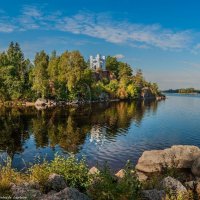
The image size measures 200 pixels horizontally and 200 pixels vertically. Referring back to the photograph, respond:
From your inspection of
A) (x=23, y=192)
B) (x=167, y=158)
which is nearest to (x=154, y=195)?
(x=23, y=192)

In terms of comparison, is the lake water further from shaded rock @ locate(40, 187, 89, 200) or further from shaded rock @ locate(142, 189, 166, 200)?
shaded rock @ locate(142, 189, 166, 200)

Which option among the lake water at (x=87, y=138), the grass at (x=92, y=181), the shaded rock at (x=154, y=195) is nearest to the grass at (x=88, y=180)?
the grass at (x=92, y=181)

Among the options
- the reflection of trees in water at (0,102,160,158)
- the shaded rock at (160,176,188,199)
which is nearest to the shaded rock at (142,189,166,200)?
the shaded rock at (160,176,188,199)

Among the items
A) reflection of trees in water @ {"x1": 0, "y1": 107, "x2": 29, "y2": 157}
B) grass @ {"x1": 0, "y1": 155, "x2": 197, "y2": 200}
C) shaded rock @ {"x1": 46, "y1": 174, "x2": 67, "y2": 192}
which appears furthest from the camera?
reflection of trees in water @ {"x1": 0, "y1": 107, "x2": 29, "y2": 157}

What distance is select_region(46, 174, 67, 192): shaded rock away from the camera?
1492cm

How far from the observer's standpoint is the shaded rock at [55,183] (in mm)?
14917

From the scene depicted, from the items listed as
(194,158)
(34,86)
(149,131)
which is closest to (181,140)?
(149,131)

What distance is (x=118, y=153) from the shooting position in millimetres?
40875

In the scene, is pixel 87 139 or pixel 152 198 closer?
pixel 152 198

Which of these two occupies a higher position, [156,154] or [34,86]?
[34,86]

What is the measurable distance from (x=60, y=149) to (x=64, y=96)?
8715 cm

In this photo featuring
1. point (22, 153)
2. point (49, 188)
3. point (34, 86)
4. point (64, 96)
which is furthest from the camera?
point (64, 96)

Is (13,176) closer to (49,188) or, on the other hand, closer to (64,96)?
(49,188)

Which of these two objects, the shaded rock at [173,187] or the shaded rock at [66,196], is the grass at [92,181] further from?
the shaded rock at [66,196]
